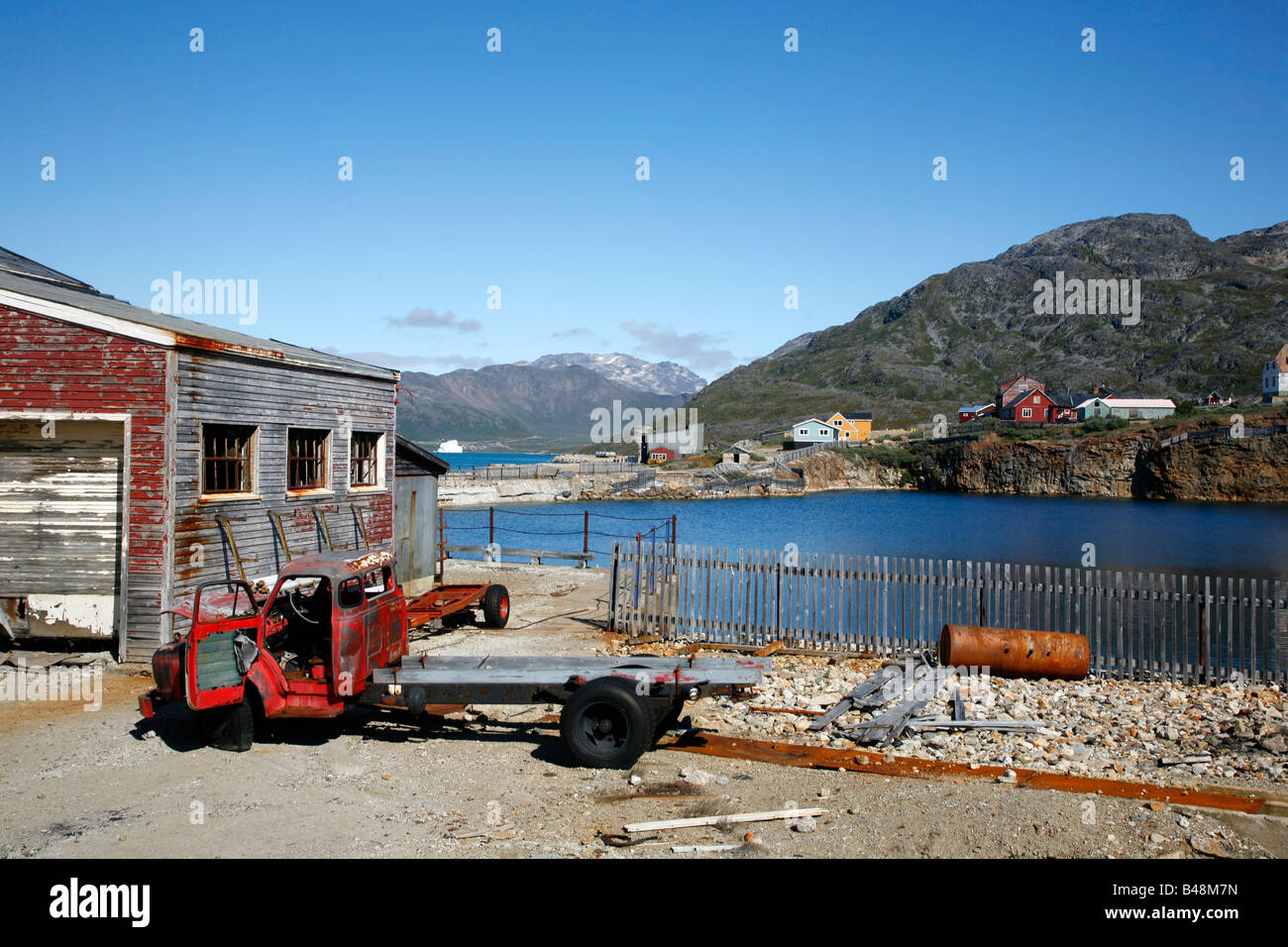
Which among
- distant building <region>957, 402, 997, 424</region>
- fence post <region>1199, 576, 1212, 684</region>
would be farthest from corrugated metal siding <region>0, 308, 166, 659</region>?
distant building <region>957, 402, 997, 424</region>

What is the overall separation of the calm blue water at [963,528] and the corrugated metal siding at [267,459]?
475 inches

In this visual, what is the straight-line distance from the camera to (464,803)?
7.55 m

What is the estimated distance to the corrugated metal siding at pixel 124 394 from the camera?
12422 mm

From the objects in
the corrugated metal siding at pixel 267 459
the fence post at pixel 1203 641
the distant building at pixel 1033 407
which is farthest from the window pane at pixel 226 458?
the distant building at pixel 1033 407

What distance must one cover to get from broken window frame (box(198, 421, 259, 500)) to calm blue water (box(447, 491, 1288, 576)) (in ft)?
49.6

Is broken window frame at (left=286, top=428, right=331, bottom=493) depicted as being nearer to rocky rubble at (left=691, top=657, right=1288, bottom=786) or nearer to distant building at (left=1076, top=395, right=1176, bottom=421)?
rocky rubble at (left=691, top=657, right=1288, bottom=786)

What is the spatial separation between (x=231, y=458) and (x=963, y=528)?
51189 mm

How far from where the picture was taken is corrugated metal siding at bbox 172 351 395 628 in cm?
1273

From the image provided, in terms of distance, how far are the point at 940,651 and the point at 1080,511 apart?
6563 cm

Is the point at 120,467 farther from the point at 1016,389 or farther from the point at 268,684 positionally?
the point at 1016,389

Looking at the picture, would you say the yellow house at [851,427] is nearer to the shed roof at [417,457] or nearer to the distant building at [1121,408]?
the distant building at [1121,408]

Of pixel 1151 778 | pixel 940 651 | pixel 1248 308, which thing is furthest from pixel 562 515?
pixel 1248 308

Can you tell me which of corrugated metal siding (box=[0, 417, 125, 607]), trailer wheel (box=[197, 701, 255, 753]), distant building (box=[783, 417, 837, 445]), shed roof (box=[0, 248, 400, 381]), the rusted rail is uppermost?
distant building (box=[783, 417, 837, 445])
